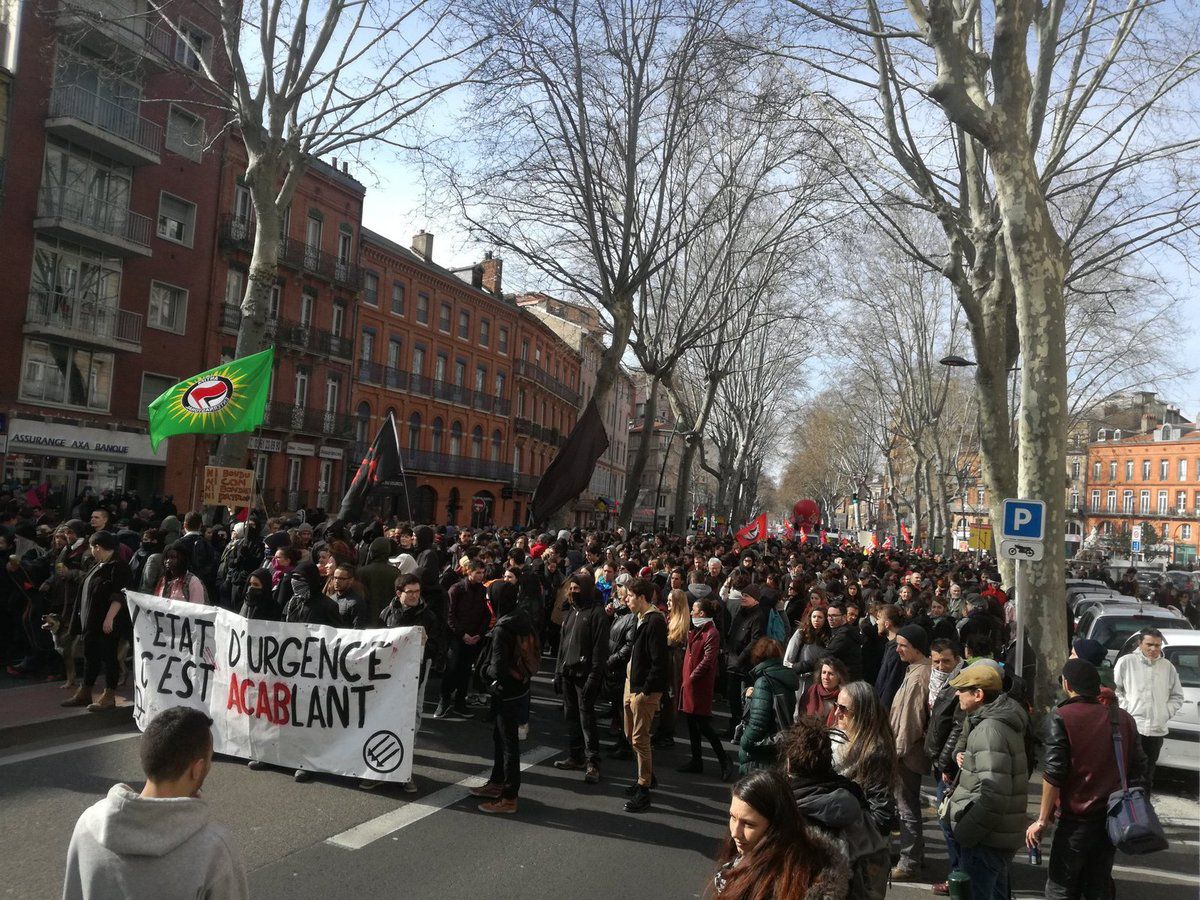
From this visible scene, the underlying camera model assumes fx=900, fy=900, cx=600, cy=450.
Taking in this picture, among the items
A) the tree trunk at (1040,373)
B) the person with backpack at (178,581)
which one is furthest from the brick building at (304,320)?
the tree trunk at (1040,373)

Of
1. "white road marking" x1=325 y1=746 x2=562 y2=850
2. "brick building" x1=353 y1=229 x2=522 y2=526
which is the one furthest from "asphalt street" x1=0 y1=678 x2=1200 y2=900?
"brick building" x1=353 y1=229 x2=522 y2=526

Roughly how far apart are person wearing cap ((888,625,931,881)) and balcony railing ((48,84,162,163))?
25859 mm

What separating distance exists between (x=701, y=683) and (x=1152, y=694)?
359cm

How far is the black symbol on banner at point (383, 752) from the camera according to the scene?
6.48 metres

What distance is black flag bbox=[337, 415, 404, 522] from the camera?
503 inches

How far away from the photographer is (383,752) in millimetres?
6531

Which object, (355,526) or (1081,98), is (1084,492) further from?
(355,526)

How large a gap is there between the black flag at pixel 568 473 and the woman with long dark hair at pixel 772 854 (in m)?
11.8

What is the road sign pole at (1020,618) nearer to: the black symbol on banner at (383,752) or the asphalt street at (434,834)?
the asphalt street at (434,834)

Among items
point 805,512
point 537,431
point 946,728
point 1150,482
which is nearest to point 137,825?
point 946,728

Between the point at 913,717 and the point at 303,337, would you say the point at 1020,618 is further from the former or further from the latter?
the point at 303,337

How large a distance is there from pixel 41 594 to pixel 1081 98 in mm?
15131

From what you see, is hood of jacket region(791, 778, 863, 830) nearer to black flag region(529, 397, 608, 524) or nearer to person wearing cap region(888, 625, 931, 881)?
person wearing cap region(888, 625, 931, 881)

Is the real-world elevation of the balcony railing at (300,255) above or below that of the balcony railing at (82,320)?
above
